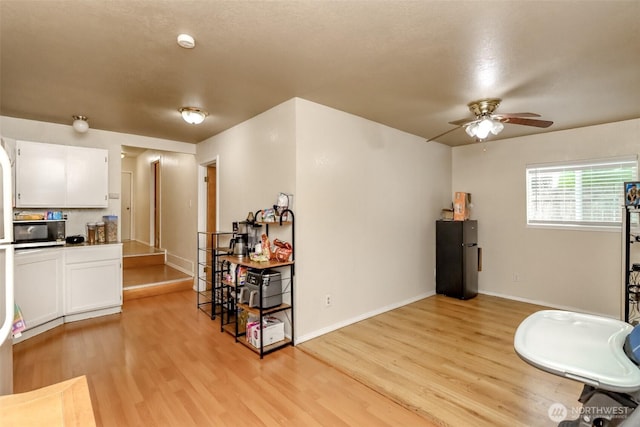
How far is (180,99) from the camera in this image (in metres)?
3.01

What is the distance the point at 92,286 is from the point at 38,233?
84 centimetres

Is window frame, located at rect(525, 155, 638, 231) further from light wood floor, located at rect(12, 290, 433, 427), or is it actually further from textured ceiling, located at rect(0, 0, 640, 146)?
light wood floor, located at rect(12, 290, 433, 427)

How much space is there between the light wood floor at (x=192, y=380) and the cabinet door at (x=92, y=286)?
0.94 feet

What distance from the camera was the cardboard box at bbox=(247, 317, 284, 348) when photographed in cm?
292

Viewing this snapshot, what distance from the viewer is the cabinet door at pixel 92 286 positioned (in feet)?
11.9

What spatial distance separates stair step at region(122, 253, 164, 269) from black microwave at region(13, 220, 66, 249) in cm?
227

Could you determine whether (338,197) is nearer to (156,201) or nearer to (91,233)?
(91,233)

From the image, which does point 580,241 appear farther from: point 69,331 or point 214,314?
point 69,331

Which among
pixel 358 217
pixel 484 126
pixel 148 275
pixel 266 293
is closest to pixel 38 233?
pixel 148 275

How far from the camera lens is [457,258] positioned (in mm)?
4578

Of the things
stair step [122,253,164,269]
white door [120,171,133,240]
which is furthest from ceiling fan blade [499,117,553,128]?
white door [120,171,133,240]

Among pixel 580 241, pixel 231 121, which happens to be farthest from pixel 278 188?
pixel 580 241

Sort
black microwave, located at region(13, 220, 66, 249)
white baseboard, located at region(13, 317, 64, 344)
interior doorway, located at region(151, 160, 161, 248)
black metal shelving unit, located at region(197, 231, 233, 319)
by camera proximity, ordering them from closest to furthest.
Result: 1. white baseboard, located at region(13, 317, 64, 344)
2. black microwave, located at region(13, 220, 66, 249)
3. black metal shelving unit, located at region(197, 231, 233, 319)
4. interior doorway, located at region(151, 160, 161, 248)

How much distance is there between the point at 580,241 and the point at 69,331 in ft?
20.9
